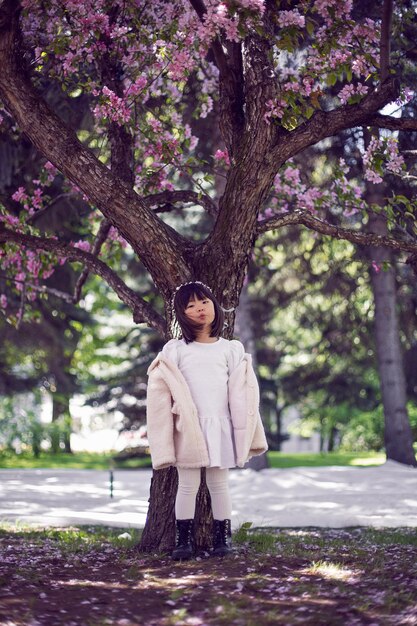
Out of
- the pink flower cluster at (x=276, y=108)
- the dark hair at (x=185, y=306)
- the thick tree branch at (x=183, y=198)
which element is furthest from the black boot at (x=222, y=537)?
the pink flower cluster at (x=276, y=108)

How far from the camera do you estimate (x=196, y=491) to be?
506 cm

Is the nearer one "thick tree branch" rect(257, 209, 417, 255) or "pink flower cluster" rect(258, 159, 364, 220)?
"thick tree branch" rect(257, 209, 417, 255)

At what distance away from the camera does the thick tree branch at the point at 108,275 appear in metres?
5.81

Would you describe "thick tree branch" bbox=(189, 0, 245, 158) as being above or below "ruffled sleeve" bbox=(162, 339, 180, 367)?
above

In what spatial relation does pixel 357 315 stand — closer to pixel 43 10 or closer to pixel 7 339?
pixel 7 339

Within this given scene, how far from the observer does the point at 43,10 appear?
6.04m

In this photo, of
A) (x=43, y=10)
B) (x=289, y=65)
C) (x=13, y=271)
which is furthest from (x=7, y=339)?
(x=43, y=10)

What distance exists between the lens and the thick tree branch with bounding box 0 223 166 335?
19.1 ft

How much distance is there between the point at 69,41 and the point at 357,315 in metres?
10.2

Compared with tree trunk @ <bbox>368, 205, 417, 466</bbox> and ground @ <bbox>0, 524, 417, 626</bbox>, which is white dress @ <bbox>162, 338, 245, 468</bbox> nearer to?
ground @ <bbox>0, 524, 417, 626</bbox>

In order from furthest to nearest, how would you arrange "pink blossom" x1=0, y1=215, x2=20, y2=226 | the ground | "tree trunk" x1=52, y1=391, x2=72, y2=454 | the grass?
1. "tree trunk" x1=52, y1=391, x2=72, y2=454
2. the grass
3. "pink blossom" x1=0, y1=215, x2=20, y2=226
4. the ground

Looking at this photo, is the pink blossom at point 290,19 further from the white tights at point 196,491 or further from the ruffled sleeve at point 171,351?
the white tights at point 196,491

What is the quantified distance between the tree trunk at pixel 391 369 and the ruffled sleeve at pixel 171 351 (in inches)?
324

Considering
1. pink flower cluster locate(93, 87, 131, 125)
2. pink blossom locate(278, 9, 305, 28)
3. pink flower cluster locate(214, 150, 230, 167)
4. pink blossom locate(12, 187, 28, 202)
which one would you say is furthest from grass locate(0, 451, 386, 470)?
pink blossom locate(278, 9, 305, 28)
